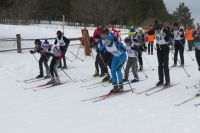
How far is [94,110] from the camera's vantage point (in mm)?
9672

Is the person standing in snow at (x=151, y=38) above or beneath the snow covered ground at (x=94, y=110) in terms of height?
above

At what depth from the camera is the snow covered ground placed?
806 centimetres

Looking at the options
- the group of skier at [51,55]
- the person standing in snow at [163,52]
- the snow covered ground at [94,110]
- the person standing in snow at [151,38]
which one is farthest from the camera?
the person standing in snow at [151,38]

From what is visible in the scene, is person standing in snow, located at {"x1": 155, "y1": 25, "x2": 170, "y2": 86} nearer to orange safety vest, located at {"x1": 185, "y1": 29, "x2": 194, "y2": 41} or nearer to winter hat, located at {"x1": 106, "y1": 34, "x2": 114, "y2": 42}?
winter hat, located at {"x1": 106, "y1": 34, "x2": 114, "y2": 42}

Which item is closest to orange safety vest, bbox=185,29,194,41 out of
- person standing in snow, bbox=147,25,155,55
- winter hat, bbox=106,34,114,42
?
person standing in snow, bbox=147,25,155,55

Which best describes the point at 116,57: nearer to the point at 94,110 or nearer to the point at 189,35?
the point at 94,110

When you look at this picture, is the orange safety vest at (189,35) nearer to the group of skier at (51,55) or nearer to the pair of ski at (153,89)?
the group of skier at (51,55)

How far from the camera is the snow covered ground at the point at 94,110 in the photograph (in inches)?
317

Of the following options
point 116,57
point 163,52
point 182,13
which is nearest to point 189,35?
point 163,52

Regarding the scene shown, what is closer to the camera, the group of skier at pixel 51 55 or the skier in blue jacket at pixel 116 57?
the skier in blue jacket at pixel 116 57

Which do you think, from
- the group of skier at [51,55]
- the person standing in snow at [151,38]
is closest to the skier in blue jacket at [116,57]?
the group of skier at [51,55]

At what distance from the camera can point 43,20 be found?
7494 centimetres

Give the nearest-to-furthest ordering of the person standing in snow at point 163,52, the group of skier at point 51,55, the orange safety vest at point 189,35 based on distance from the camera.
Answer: the person standing in snow at point 163,52, the group of skier at point 51,55, the orange safety vest at point 189,35

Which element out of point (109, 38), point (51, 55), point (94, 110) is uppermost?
point (109, 38)
